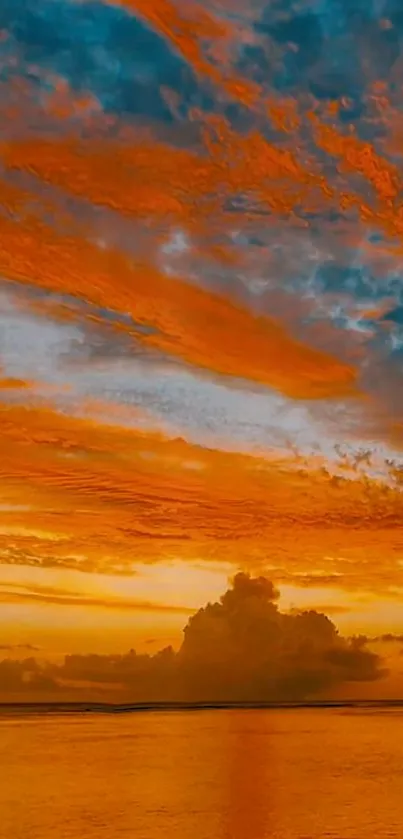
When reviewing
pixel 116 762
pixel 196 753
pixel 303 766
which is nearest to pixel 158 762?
pixel 116 762

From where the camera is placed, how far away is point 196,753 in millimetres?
83938

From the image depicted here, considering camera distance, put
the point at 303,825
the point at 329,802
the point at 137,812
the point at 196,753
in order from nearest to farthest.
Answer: the point at 303,825 < the point at 137,812 < the point at 329,802 < the point at 196,753

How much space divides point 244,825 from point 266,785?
16.9 metres

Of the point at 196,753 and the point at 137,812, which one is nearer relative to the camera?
the point at 137,812

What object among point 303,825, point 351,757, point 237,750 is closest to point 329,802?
point 303,825

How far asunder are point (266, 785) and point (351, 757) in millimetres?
27302

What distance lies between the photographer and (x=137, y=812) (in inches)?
1524

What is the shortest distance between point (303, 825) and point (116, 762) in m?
36.1

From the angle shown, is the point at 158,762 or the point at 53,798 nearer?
the point at 53,798

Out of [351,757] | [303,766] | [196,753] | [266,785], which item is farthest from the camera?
[196,753]

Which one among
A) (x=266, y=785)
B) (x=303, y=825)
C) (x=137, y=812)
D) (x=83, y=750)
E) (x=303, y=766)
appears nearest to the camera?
(x=303, y=825)

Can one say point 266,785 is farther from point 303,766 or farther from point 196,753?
point 196,753

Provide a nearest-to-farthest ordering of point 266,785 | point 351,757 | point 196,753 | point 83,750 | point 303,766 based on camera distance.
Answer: point 266,785
point 303,766
point 351,757
point 196,753
point 83,750

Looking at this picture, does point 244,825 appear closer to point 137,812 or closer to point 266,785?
point 137,812
